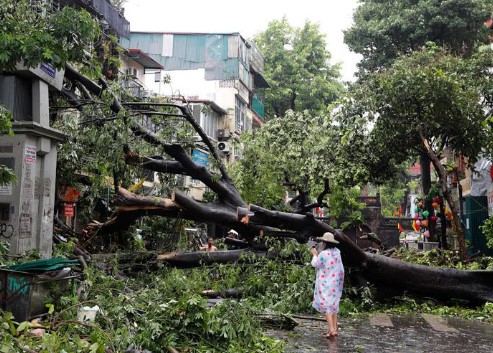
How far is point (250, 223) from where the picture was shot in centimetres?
1232

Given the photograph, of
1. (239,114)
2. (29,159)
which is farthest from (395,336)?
(239,114)

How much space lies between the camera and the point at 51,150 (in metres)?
11.6

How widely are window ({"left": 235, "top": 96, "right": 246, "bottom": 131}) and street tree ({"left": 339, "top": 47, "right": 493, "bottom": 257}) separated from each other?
22.7m

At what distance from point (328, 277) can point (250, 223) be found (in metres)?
2.96

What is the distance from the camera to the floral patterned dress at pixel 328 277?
9.58 m

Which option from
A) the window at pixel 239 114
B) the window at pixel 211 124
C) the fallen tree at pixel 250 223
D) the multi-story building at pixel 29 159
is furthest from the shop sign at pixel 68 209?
the window at pixel 239 114

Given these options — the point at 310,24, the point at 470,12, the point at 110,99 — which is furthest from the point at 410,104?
the point at 310,24

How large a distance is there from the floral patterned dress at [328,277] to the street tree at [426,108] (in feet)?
26.0

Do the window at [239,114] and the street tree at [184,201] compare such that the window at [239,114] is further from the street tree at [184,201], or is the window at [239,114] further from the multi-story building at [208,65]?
the street tree at [184,201]

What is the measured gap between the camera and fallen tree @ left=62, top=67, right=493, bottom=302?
12031 millimetres

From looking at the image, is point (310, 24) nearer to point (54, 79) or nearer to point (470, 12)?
point (470, 12)

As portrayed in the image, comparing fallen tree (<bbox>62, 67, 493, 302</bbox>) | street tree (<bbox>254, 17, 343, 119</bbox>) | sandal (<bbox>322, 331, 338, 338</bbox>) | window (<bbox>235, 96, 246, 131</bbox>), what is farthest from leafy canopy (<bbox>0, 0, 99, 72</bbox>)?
street tree (<bbox>254, 17, 343, 119</bbox>)

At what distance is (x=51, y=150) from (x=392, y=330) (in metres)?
6.90

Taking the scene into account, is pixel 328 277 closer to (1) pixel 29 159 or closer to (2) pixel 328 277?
(2) pixel 328 277
